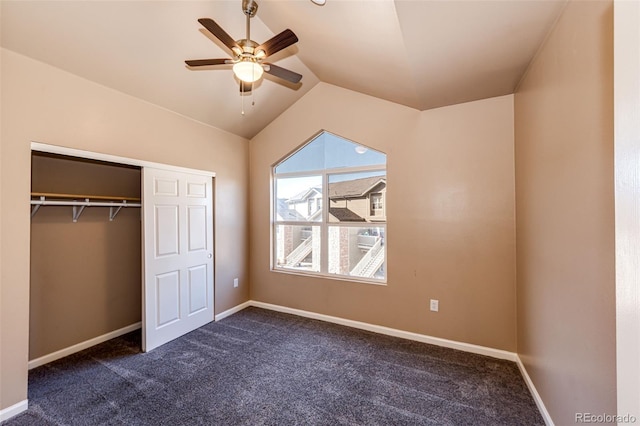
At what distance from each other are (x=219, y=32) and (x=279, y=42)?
0.41 m

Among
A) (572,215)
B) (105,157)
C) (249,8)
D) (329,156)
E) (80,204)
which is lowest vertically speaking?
(572,215)

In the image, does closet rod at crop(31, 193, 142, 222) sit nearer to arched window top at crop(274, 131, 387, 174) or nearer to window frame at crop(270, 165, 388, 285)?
window frame at crop(270, 165, 388, 285)

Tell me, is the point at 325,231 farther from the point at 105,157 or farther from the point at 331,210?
the point at 105,157

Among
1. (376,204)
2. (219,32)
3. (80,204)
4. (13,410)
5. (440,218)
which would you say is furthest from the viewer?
(376,204)

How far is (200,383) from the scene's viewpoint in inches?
91.7

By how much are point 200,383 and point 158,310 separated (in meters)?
1.07

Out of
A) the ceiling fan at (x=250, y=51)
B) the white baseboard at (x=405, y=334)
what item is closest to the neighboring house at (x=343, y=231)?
the white baseboard at (x=405, y=334)

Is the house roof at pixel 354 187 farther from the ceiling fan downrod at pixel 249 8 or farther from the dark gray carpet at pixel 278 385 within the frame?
the ceiling fan downrod at pixel 249 8

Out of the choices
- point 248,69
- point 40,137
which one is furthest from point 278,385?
point 40,137

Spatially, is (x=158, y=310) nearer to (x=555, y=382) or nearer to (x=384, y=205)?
(x=384, y=205)

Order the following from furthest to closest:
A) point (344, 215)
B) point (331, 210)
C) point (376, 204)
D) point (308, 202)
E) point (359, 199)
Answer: point (308, 202)
point (331, 210)
point (344, 215)
point (359, 199)
point (376, 204)

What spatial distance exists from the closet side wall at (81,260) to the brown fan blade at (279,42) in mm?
2387

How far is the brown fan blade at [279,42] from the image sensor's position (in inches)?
72.6

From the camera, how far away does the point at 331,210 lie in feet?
12.2
